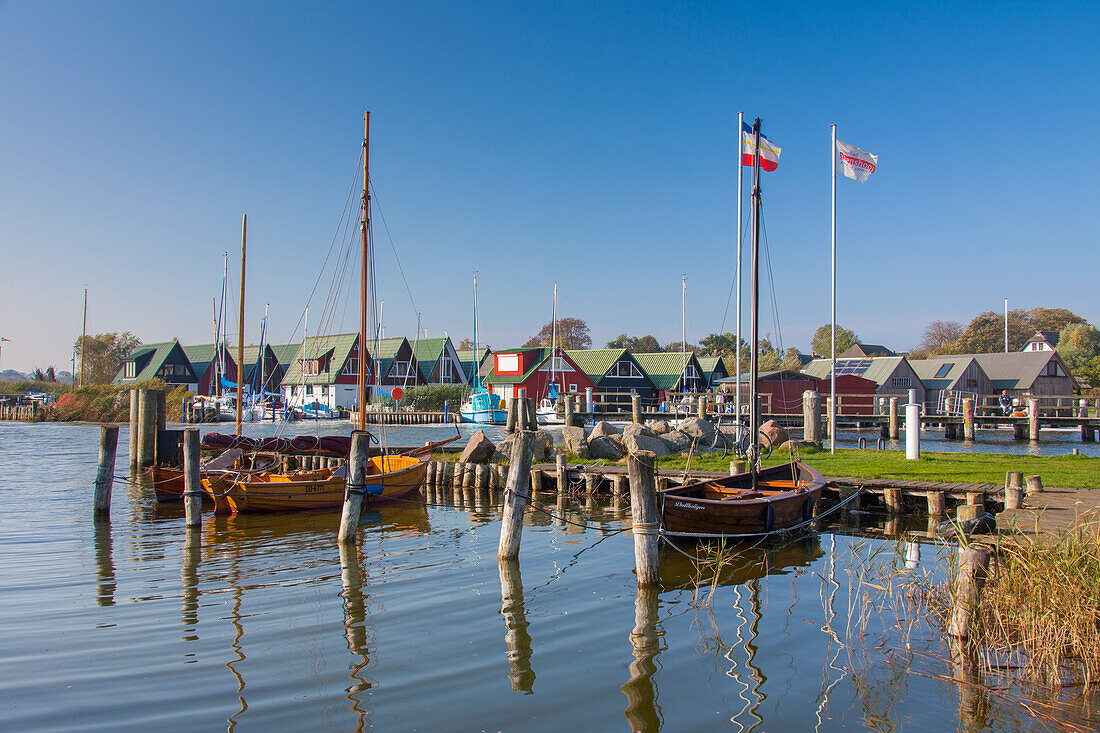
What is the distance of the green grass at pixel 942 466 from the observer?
16984 mm

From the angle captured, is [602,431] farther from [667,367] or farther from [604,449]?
[667,367]

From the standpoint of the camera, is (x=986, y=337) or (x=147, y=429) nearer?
(x=147, y=429)

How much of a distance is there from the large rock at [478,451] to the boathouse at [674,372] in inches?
1791

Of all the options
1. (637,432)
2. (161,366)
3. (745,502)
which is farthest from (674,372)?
(745,502)

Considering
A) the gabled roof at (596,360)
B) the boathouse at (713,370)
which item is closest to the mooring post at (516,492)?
the gabled roof at (596,360)

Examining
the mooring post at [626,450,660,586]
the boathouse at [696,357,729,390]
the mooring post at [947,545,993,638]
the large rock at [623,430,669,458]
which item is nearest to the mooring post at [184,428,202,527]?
the mooring post at [626,450,660,586]

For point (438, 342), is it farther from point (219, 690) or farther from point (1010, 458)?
point (219, 690)

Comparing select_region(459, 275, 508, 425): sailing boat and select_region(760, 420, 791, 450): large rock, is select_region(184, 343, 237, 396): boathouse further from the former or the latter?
select_region(760, 420, 791, 450): large rock

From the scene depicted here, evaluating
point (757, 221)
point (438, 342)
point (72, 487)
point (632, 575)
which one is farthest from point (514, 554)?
point (438, 342)

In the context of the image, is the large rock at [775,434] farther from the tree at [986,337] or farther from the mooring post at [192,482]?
the tree at [986,337]

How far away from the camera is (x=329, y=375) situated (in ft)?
236

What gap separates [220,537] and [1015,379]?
6912 centimetres

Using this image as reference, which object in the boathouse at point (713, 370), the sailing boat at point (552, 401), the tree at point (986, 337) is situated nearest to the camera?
the sailing boat at point (552, 401)

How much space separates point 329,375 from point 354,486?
201 feet
